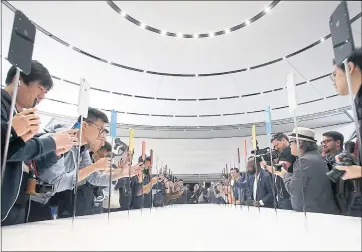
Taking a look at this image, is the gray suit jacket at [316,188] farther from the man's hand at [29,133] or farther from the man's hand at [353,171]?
the man's hand at [29,133]

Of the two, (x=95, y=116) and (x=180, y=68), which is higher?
(x=180, y=68)

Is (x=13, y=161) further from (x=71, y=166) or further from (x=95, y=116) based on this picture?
(x=95, y=116)

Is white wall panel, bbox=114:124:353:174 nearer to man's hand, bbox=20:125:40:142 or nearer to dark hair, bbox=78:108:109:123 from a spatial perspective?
dark hair, bbox=78:108:109:123

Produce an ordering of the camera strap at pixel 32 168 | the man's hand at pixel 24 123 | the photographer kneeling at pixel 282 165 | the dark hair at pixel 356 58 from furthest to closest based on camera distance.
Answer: the photographer kneeling at pixel 282 165
the camera strap at pixel 32 168
the man's hand at pixel 24 123
the dark hair at pixel 356 58

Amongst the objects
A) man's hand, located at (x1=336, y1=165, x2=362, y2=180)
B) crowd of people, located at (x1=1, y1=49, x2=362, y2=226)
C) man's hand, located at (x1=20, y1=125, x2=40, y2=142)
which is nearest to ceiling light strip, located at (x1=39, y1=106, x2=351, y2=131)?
crowd of people, located at (x1=1, y1=49, x2=362, y2=226)

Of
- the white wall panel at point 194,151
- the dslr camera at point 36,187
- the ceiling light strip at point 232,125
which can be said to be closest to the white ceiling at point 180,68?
the ceiling light strip at point 232,125

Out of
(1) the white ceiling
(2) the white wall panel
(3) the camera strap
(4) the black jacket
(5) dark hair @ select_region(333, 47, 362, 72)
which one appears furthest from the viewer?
(2) the white wall panel

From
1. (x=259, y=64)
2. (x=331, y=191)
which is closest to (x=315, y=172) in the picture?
(x=331, y=191)

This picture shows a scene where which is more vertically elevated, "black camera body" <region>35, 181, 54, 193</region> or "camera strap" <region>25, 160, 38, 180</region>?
"camera strap" <region>25, 160, 38, 180</region>

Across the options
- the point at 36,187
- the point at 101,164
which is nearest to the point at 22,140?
the point at 36,187

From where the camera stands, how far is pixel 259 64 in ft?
12.4

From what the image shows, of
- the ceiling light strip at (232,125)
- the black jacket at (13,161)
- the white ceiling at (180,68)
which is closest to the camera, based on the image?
the black jacket at (13,161)

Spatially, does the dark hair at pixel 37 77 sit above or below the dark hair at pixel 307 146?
above

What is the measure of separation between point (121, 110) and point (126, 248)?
5844 millimetres
